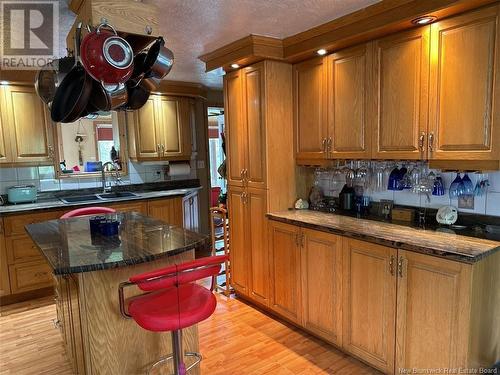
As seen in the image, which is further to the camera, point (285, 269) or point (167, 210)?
point (167, 210)

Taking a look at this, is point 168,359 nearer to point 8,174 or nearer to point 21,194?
point 21,194

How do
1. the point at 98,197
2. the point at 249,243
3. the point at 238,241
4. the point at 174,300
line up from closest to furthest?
the point at 174,300 → the point at 249,243 → the point at 238,241 → the point at 98,197

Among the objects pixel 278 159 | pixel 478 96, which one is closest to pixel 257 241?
A: pixel 278 159

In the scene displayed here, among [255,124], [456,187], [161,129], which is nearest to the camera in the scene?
[456,187]

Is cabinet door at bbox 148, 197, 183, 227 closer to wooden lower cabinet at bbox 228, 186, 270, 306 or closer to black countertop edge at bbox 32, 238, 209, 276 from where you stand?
wooden lower cabinet at bbox 228, 186, 270, 306

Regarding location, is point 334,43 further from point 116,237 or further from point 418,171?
point 116,237

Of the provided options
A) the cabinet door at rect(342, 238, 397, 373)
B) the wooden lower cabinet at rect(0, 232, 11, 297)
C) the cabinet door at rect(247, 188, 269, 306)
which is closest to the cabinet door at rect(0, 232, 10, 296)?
the wooden lower cabinet at rect(0, 232, 11, 297)

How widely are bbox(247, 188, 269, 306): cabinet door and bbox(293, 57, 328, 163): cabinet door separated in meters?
0.52

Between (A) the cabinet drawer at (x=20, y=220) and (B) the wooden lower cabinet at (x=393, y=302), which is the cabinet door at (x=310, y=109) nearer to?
(B) the wooden lower cabinet at (x=393, y=302)

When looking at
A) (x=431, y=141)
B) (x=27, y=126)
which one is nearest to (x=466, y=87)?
(x=431, y=141)

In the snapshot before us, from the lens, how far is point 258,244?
10.6ft

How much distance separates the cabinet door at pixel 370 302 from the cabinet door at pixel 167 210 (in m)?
2.68

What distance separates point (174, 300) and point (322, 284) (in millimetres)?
1213

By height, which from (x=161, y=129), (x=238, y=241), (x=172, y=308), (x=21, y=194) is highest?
(x=161, y=129)
